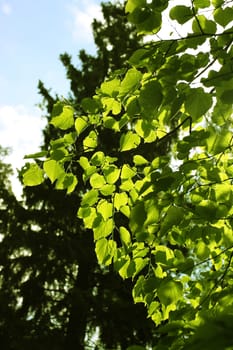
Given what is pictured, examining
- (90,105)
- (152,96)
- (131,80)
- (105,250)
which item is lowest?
(105,250)

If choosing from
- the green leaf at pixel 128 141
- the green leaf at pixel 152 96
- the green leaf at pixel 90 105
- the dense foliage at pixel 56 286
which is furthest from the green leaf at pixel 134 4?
the dense foliage at pixel 56 286

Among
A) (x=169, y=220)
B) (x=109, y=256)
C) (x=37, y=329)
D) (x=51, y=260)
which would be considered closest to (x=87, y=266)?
(x=51, y=260)

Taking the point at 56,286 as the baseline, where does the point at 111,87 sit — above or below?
below

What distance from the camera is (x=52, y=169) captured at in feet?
6.43

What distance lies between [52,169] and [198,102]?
852mm

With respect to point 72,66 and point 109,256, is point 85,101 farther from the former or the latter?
point 72,66

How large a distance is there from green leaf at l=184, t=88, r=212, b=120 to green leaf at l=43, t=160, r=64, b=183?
0.80 metres

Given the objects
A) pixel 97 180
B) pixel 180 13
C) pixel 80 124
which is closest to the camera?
pixel 180 13

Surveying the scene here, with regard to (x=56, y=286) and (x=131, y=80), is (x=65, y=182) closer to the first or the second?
(x=131, y=80)

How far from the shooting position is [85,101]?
1903mm

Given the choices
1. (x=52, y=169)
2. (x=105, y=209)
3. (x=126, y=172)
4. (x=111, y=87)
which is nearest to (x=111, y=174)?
(x=126, y=172)

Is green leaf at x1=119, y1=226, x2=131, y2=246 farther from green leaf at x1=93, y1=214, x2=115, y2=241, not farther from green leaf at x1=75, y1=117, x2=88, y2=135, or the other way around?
green leaf at x1=75, y1=117, x2=88, y2=135

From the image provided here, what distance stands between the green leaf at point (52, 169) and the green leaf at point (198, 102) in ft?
2.64

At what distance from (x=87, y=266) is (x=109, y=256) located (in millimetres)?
7730
